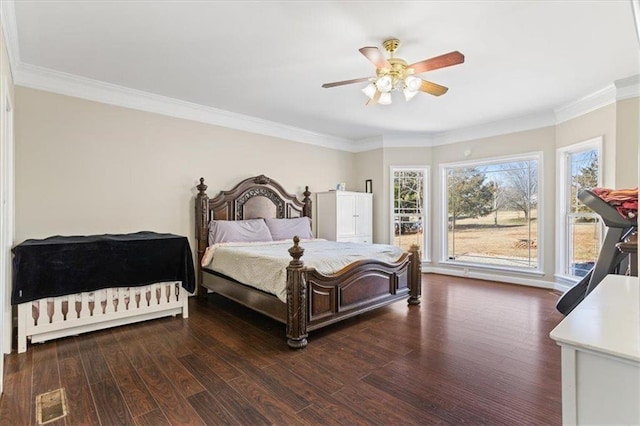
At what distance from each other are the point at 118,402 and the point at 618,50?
486 cm

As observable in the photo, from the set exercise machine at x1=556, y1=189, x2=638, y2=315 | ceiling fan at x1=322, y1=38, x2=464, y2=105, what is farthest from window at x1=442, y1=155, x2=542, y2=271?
ceiling fan at x1=322, y1=38, x2=464, y2=105

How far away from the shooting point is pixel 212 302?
13.7ft

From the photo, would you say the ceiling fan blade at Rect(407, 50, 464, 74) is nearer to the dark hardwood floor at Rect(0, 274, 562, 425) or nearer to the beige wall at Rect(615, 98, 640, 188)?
the dark hardwood floor at Rect(0, 274, 562, 425)

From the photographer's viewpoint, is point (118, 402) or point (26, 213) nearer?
point (118, 402)

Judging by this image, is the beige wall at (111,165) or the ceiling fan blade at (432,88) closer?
the ceiling fan blade at (432,88)

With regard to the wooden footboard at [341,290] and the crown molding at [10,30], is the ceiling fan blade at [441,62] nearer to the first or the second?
the wooden footboard at [341,290]


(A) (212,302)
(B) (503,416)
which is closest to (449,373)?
(B) (503,416)

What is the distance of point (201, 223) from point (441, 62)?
3.40 metres

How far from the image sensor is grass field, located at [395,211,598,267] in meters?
5.09

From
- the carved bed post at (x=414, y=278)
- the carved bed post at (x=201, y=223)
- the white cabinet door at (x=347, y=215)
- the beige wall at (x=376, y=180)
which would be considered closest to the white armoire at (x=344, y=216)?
the white cabinet door at (x=347, y=215)

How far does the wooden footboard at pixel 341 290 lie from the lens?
2.81 meters

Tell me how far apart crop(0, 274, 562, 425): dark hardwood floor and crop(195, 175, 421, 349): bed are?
0.22 metres

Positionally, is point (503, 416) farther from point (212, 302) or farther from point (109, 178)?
point (109, 178)

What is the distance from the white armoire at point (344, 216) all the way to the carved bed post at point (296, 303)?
2.81 m
